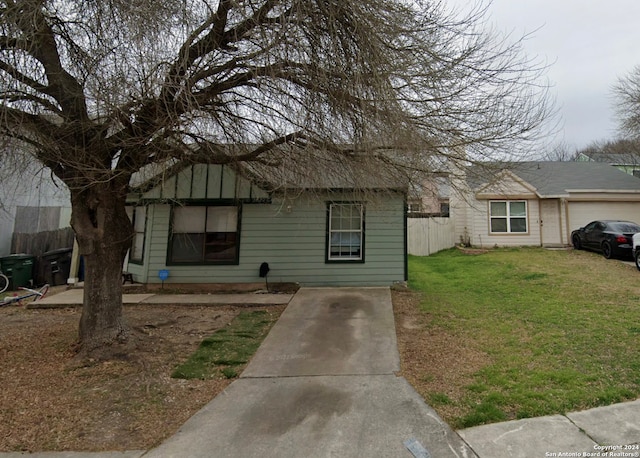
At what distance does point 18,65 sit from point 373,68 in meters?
4.09

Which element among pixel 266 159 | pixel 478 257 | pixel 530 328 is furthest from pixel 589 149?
pixel 266 159

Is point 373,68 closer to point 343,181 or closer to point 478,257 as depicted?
point 343,181

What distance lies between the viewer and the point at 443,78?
14.2ft

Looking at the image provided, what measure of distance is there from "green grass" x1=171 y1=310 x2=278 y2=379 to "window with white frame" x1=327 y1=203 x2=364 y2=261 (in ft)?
9.31

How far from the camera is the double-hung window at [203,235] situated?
28.7ft

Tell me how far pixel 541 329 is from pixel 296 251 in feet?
18.3

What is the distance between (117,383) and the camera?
3814 mm

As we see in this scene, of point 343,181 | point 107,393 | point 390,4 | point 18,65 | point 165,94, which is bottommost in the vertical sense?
point 107,393

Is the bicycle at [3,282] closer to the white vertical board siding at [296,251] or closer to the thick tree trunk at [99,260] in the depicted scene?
the white vertical board siding at [296,251]

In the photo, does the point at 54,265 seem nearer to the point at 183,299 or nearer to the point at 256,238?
the point at 183,299

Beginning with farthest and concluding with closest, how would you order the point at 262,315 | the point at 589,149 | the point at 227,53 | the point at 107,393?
A: the point at 589,149, the point at 262,315, the point at 227,53, the point at 107,393

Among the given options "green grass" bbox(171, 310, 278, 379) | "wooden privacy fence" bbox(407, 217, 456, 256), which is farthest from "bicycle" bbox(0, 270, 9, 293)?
"wooden privacy fence" bbox(407, 217, 456, 256)

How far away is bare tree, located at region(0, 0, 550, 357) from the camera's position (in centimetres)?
362

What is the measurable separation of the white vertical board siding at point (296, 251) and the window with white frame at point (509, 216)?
8.84 m
